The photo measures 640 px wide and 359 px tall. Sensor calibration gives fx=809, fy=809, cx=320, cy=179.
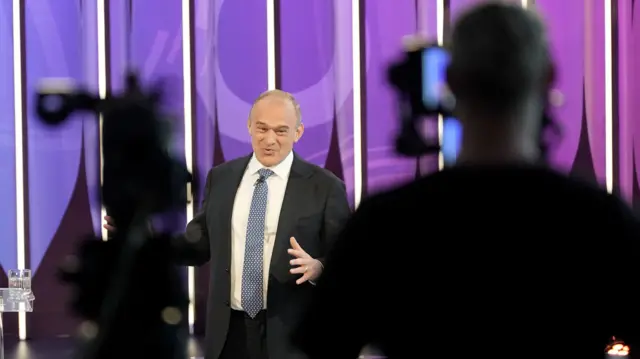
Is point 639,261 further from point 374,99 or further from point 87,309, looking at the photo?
point 374,99

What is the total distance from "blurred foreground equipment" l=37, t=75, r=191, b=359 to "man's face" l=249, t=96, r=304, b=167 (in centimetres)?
125

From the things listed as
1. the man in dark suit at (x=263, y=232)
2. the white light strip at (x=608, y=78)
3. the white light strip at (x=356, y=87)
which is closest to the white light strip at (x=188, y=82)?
the white light strip at (x=356, y=87)

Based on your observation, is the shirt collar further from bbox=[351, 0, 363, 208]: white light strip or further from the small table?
bbox=[351, 0, 363, 208]: white light strip

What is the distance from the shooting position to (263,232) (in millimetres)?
2531

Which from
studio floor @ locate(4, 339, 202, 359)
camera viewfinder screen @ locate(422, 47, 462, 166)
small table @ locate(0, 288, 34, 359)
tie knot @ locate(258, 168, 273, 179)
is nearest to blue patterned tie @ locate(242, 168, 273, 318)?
tie knot @ locate(258, 168, 273, 179)

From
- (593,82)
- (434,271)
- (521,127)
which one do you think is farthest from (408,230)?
(593,82)

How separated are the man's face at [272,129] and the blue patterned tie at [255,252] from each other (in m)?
0.06

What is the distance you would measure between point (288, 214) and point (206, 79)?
193cm

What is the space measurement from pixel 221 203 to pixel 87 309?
131cm

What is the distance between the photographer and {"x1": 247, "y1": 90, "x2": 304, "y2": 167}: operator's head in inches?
102

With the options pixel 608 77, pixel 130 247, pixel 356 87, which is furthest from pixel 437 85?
pixel 608 77

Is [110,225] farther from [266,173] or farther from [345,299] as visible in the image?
[266,173]

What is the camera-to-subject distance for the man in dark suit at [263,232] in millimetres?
2414

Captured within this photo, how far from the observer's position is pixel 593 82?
14.2 ft
